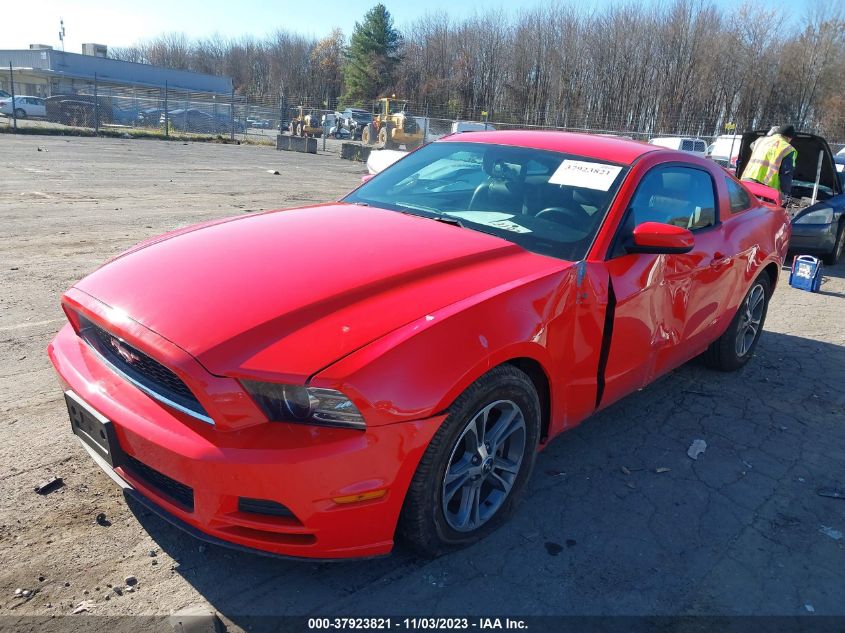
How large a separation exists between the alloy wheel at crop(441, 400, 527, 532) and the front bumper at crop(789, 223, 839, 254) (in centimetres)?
830

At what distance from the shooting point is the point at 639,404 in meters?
4.18

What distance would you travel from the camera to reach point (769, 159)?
8.92 m

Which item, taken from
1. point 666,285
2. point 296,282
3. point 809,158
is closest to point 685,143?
point 809,158

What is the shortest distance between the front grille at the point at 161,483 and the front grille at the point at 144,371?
25cm

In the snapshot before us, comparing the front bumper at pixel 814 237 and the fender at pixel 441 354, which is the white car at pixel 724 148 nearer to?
the front bumper at pixel 814 237

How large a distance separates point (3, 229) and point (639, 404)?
7656mm

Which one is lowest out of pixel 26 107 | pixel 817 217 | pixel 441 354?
pixel 441 354

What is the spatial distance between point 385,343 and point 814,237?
29.7 ft

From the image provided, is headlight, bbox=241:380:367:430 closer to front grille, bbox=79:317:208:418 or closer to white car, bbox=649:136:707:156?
front grille, bbox=79:317:208:418

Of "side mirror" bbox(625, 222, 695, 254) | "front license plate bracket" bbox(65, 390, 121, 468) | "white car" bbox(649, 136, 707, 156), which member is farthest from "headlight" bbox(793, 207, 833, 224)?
"white car" bbox(649, 136, 707, 156)

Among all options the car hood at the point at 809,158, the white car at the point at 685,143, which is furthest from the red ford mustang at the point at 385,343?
the white car at the point at 685,143

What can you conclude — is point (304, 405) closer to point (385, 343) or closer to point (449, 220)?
point (385, 343)

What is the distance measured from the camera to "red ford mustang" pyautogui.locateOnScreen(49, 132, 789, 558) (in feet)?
6.63

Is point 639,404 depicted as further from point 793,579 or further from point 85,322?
point 85,322
